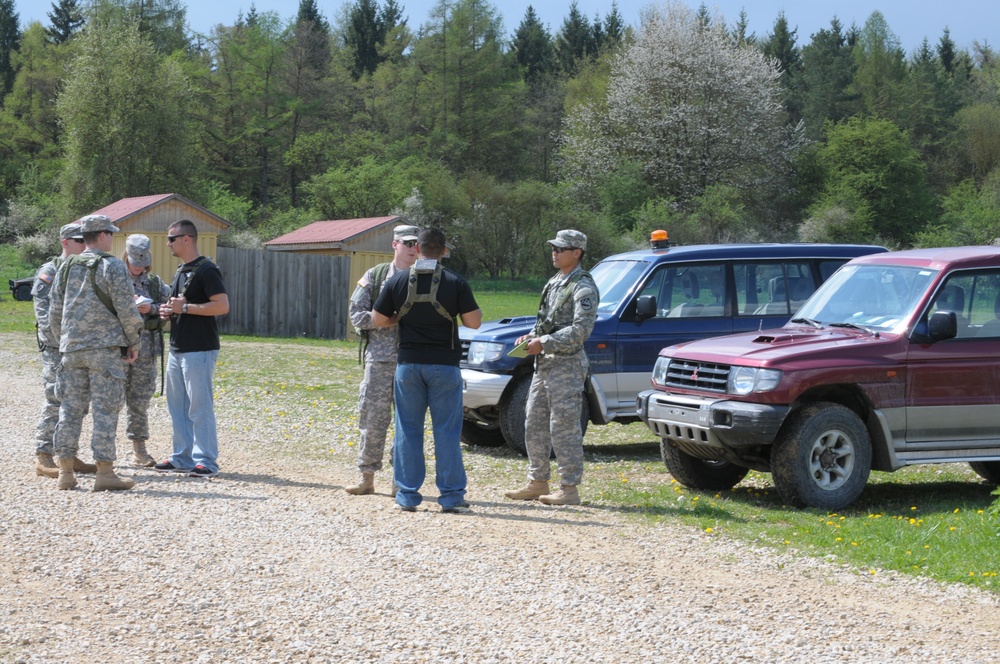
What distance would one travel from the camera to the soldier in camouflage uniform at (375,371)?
8930 mm

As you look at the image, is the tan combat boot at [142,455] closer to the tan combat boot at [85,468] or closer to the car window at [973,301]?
the tan combat boot at [85,468]

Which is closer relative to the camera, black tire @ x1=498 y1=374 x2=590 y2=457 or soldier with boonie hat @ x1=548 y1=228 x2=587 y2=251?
soldier with boonie hat @ x1=548 y1=228 x2=587 y2=251

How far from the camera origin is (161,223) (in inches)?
1259

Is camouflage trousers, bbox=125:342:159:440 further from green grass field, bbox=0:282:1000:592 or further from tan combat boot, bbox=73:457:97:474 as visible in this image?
green grass field, bbox=0:282:1000:592

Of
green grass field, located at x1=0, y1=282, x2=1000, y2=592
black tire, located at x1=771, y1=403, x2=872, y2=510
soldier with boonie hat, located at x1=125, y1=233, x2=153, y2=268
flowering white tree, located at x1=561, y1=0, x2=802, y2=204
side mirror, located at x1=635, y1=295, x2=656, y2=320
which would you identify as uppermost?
flowering white tree, located at x1=561, y1=0, x2=802, y2=204

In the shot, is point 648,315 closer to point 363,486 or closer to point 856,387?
point 856,387

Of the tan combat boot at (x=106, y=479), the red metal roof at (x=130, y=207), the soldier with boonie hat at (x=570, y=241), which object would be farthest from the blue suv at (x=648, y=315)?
the red metal roof at (x=130, y=207)

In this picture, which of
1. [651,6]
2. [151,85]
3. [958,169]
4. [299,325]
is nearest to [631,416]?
[299,325]

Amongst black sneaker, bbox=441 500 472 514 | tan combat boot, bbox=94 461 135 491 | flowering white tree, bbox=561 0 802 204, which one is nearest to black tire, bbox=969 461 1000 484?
black sneaker, bbox=441 500 472 514

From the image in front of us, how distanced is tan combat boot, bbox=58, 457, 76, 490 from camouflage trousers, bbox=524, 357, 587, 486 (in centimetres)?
350

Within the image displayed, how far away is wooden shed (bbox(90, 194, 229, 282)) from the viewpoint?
30391 mm

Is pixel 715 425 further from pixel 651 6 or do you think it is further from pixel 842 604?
pixel 651 6

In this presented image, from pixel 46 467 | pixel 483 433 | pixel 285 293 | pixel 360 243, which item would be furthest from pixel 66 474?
pixel 360 243

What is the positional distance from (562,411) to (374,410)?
1427mm
